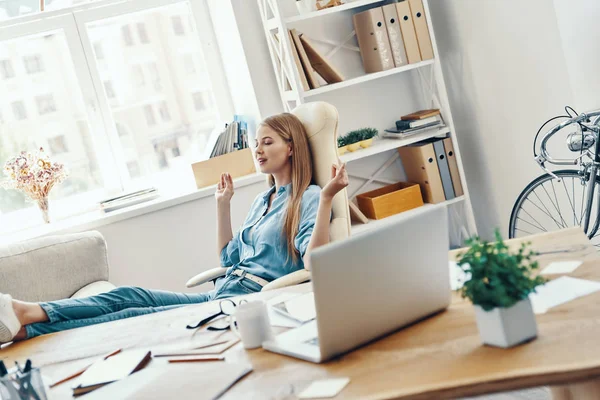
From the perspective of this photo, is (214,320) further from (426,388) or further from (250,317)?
(426,388)

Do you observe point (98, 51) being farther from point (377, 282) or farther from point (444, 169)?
point (377, 282)

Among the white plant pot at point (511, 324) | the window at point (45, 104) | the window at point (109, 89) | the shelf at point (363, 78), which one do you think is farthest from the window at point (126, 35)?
the white plant pot at point (511, 324)

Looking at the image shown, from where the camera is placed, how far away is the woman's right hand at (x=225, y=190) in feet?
9.73

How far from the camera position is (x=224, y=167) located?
3.83 metres

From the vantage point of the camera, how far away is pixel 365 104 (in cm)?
397

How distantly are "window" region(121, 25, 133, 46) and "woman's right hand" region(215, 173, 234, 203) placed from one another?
55.3 inches

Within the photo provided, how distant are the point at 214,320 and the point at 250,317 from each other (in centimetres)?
29

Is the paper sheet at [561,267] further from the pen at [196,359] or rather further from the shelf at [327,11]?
the shelf at [327,11]

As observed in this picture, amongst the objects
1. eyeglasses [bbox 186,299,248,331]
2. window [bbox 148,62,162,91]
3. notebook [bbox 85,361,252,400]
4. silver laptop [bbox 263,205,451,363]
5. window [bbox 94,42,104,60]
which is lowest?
notebook [bbox 85,361,252,400]

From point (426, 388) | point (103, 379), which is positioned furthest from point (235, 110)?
point (426, 388)

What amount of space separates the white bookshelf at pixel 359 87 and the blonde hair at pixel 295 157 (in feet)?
2.47

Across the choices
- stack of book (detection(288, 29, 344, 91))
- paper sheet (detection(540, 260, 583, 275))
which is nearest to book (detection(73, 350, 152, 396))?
paper sheet (detection(540, 260, 583, 275))

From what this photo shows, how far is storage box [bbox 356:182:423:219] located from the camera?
3.70m

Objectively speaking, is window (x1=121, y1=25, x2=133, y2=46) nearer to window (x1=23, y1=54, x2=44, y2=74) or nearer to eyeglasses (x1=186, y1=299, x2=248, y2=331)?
window (x1=23, y1=54, x2=44, y2=74)
